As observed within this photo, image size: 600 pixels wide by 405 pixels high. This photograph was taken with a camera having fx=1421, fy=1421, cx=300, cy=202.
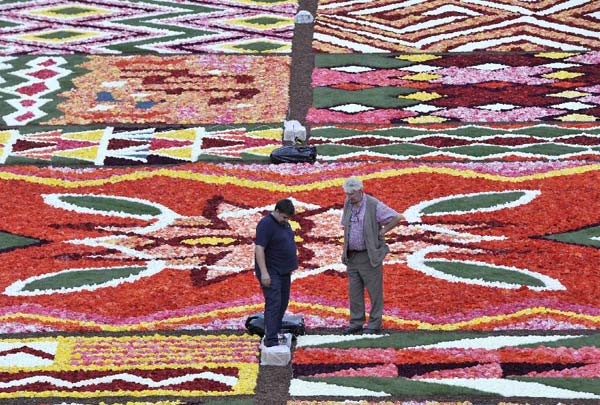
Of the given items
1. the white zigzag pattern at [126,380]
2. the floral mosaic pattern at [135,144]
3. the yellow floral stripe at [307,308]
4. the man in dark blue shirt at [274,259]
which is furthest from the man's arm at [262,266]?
the floral mosaic pattern at [135,144]

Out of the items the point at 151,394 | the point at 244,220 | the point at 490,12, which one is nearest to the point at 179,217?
the point at 244,220

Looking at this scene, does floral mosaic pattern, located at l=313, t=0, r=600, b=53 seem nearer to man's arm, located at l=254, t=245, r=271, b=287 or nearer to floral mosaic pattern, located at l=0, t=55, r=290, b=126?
floral mosaic pattern, located at l=0, t=55, r=290, b=126

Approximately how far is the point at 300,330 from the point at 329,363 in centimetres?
140

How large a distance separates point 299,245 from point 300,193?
130 inches

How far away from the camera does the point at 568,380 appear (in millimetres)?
16391

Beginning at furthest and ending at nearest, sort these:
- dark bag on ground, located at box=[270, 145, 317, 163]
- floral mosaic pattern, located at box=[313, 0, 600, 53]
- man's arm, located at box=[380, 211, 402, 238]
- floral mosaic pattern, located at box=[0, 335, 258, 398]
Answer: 1. floral mosaic pattern, located at box=[313, 0, 600, 53]
2. dark bag on ground, located at box=[270, 145, 317, 163]
3. man's arm, located at box=[380, 211, 402, 238]
4. floral mosaic pattern, located at box=[0, 335, 258, 398]

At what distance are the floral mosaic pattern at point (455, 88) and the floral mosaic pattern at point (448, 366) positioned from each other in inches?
600

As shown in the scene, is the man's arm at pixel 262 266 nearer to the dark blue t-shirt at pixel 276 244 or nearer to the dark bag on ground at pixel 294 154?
the dark blue t-shirt at pixel 276 244

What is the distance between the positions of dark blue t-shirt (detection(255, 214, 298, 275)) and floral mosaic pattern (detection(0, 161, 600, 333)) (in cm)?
237

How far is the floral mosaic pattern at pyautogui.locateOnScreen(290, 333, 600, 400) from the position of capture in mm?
16188

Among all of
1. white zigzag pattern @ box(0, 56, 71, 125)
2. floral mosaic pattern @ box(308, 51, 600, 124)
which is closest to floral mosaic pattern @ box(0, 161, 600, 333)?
floral mosaic pattern @ box(308, 51, 600, 124)

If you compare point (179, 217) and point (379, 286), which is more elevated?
point (379, 286)

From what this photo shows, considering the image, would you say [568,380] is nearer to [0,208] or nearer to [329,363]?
[329,363]

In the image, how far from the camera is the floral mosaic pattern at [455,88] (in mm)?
33688
